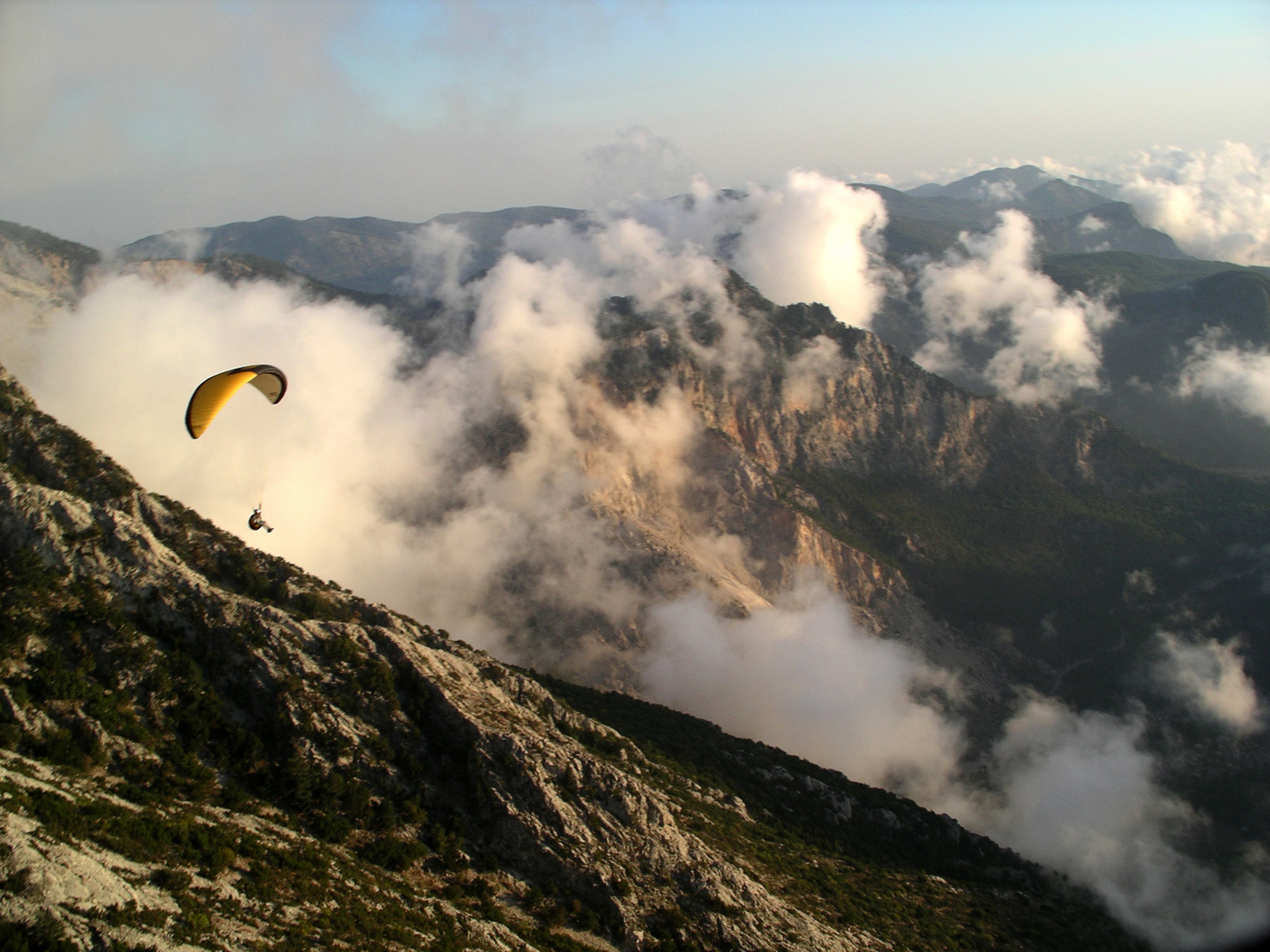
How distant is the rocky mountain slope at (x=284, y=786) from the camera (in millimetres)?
33438

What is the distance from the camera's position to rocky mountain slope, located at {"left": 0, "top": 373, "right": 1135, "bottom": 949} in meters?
33.4

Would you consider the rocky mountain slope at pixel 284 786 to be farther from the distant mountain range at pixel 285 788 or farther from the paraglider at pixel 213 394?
the paraglider at pixel 213 394

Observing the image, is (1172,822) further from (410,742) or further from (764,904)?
(410,742)

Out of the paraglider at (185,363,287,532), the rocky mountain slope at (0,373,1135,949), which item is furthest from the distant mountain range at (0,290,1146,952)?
the paraglider at (185,363,287,532)

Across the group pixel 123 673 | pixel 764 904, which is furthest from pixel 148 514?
pixel 764 904

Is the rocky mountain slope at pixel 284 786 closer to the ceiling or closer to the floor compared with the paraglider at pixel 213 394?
closer to the floor

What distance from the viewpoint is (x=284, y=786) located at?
44.4m

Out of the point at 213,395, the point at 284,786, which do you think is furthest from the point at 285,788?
the point at 213,395

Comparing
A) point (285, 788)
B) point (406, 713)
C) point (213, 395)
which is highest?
point (213, 395)

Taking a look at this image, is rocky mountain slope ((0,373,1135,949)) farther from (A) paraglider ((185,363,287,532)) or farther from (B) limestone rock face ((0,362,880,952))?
(A) paraglider ((185,363,287,532))

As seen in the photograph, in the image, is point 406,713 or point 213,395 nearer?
point 213,395

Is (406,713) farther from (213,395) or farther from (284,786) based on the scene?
(213,395)

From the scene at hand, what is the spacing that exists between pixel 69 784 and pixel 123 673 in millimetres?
8985

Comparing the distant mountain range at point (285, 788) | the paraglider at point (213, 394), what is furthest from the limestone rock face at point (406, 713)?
the paraglider at point (213, 394)
